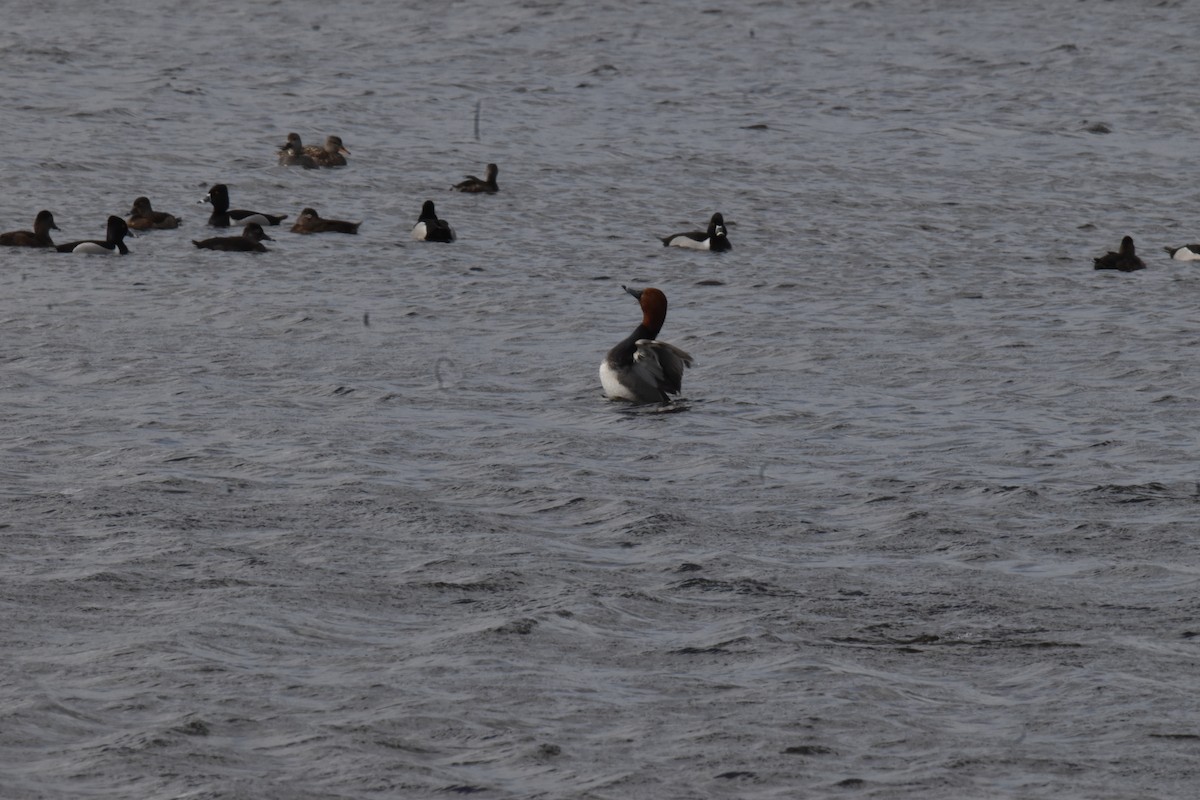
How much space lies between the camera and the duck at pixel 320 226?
78.1 ft

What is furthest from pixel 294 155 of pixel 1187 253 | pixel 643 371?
pixel 643 371

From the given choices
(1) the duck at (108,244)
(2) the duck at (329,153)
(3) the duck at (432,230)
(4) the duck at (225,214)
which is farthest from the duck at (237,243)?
(2) the duck at (329,153)

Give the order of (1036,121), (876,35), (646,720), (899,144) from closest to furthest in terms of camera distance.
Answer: (646,720) < (899,144) < (1036,121) < (876,35)

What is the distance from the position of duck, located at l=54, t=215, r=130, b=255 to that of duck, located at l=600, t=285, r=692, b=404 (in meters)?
8.10

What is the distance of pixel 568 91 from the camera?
3762 cm

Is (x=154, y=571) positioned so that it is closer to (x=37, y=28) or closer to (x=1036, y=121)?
(x=1036, y=121)

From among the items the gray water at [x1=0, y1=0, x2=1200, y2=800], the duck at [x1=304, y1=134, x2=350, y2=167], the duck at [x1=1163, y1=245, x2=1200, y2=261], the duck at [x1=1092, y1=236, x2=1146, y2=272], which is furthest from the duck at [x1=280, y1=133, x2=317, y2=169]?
the duck at [x1=1163, y1=245, x2=1200, y2=261]

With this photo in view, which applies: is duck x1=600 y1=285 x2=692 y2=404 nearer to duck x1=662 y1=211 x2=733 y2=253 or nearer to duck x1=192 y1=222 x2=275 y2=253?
duck x1=662 y1=211 x2=733 y2=253

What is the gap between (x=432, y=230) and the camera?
2348 centimetres

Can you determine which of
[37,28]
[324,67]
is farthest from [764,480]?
[37,28]

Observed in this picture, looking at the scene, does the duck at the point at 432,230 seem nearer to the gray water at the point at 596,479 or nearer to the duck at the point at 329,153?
the gray water at the point at 596,479

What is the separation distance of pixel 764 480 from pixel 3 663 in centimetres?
583

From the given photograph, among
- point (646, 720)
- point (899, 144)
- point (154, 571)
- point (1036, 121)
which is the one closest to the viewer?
point (646, 720)

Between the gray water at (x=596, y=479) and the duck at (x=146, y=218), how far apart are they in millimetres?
204
